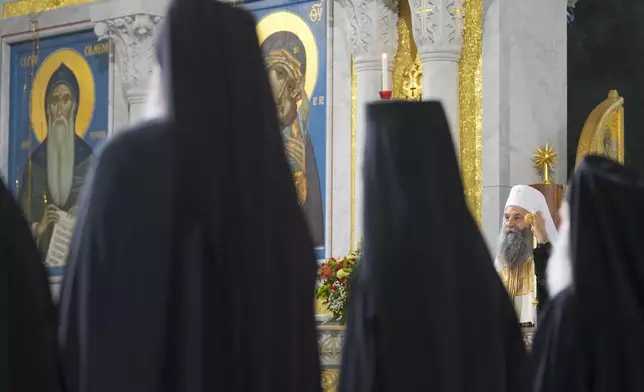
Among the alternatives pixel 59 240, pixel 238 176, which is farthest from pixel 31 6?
pixel 238 176

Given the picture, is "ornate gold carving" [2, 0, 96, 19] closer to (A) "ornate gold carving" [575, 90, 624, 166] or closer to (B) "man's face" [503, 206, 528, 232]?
(A) "ornate gold carving" [575, 90, 624, 166]

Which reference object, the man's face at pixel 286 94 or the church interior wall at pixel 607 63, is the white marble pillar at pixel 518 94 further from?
the man's face at pixel 286 94

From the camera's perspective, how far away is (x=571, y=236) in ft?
14.2

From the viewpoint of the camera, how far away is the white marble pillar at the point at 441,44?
974cm

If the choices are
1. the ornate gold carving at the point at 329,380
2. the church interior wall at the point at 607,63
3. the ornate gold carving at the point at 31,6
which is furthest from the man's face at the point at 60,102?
the ornate gold carving at the point at 329,380

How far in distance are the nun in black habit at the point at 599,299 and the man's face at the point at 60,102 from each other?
957cm

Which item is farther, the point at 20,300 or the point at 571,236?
the point at 571,236

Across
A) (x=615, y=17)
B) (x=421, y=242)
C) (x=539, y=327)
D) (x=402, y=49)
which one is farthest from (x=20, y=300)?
(x=615, y=17)

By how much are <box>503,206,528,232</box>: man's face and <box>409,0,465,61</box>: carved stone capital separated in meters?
1.72

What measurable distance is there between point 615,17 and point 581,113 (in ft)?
2.88

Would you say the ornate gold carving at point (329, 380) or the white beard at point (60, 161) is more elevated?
the white beard at point (60, 161)

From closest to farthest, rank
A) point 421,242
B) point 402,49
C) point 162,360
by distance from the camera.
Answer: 1. point 162,360
2. point 421,242
3. point 402,49

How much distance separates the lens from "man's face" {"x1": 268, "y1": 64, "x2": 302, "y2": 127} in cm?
1095

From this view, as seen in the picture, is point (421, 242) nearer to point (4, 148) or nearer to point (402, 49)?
point (402, 49)
